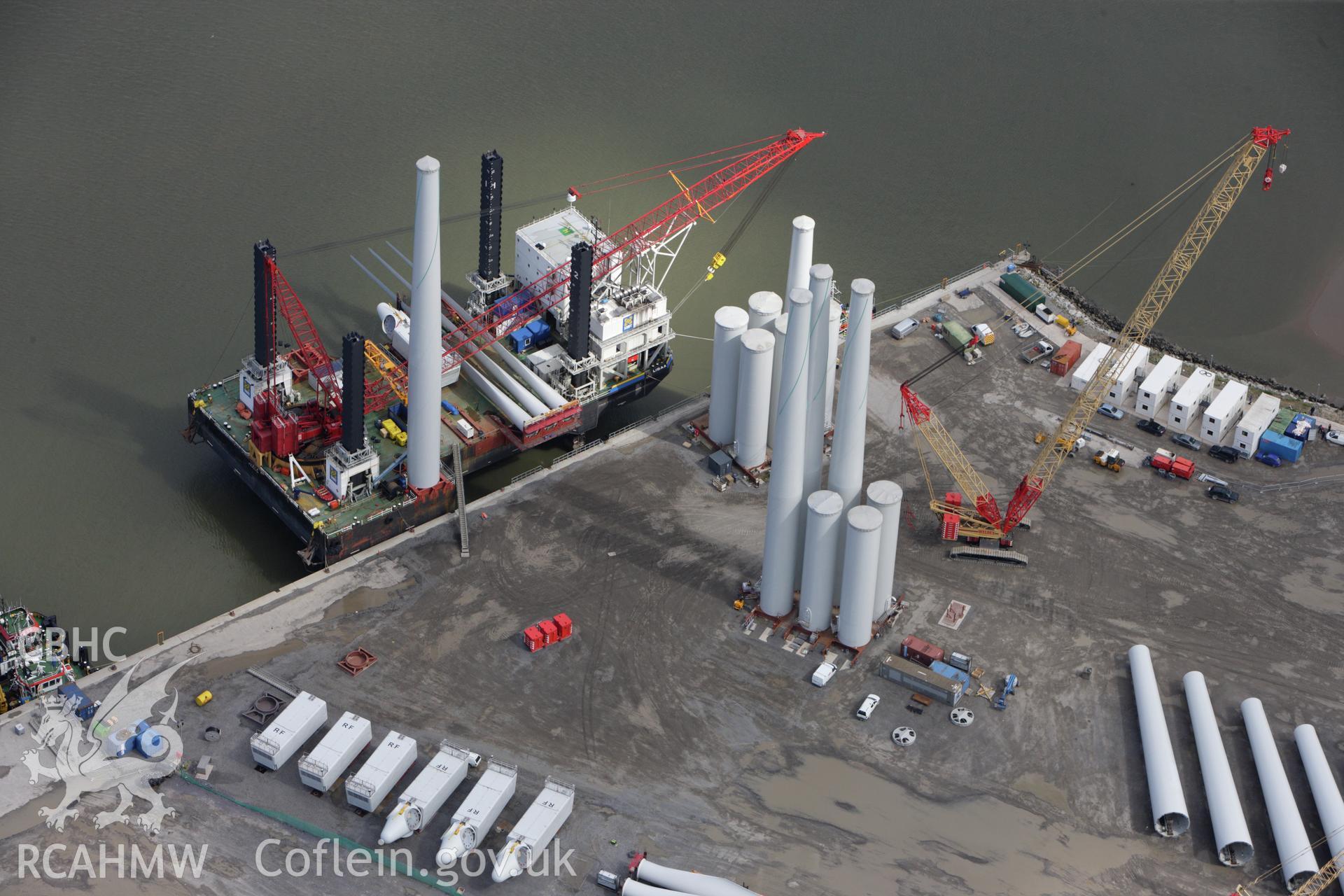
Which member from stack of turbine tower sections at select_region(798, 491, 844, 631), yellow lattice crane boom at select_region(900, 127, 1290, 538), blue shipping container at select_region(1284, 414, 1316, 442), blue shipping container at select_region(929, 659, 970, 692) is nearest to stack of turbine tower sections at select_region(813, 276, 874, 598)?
stack of turbine tower sections at select_region(798, 491, 844, 631)

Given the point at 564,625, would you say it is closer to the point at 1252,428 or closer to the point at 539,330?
the point at 539,330

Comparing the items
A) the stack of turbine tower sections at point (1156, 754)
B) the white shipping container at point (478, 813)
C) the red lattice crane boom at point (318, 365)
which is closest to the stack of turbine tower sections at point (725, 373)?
the red lattice crane boom at point (318, 365)

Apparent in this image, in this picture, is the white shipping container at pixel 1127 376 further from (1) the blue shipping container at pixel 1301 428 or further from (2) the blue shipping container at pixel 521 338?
(2) the blue shipping container at pixel 521 338

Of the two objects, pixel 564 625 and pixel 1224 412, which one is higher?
pixel 1224 412

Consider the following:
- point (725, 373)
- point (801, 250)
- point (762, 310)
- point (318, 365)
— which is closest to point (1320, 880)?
point (725, 373)

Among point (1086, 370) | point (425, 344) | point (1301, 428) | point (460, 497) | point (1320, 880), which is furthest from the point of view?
point (1086, 370)

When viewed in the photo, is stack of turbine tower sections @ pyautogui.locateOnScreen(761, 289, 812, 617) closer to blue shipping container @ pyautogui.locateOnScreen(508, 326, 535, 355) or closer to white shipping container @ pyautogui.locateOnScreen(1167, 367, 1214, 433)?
blue shipping container @ pyautogui.locateOnScreen(508, 326, 535, 355)
